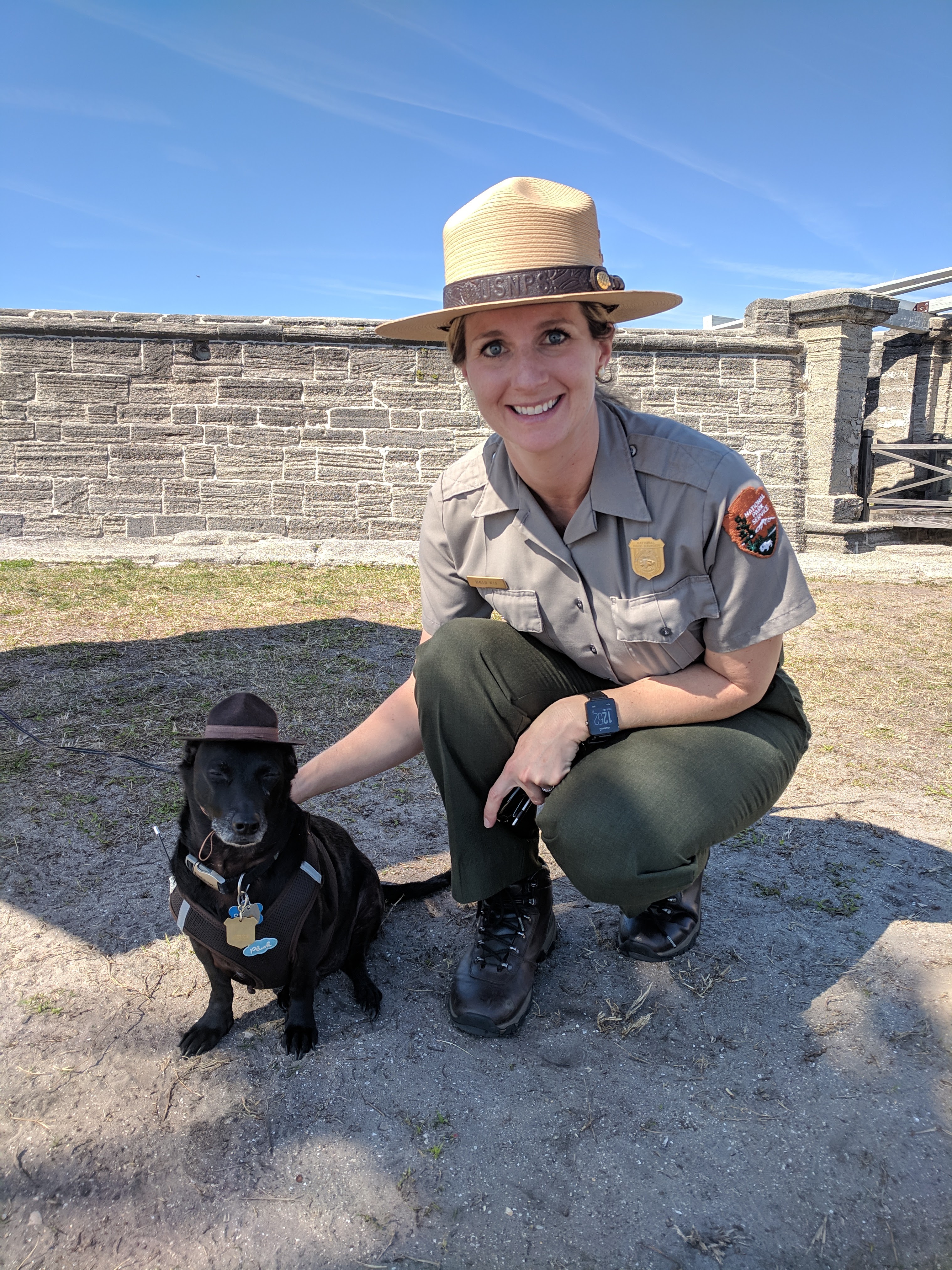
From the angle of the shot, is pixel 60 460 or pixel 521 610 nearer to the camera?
pixel 521 610

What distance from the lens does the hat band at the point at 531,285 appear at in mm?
1913

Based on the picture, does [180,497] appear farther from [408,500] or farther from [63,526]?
[408,500]

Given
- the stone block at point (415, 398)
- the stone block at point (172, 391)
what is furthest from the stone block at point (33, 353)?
the stone block at point (415, 398)

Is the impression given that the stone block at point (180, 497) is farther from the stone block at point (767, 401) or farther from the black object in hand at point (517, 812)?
the black object in hand at point (517, 812)

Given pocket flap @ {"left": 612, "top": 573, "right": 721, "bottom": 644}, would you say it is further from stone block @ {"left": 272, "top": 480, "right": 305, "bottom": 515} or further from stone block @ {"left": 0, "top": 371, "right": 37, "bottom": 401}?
stone block @ {"left": 0, "top": 371, "right": 37, "bottom": 401}

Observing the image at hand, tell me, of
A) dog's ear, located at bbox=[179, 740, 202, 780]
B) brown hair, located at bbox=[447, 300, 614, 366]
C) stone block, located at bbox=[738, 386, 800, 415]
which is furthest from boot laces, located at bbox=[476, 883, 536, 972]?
stone block, located at bbox=[738, 386, 800, 415]

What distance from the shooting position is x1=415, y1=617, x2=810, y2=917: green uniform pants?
2.01 m

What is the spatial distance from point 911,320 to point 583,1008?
50.7 feet

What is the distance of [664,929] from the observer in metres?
2.43

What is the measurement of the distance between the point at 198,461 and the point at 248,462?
495 millimetres

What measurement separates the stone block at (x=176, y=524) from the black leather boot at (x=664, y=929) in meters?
7.05

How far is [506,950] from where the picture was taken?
88.8 inches

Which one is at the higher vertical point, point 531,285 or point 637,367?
point 637,367

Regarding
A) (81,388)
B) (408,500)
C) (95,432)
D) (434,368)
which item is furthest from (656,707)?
(81,388)
